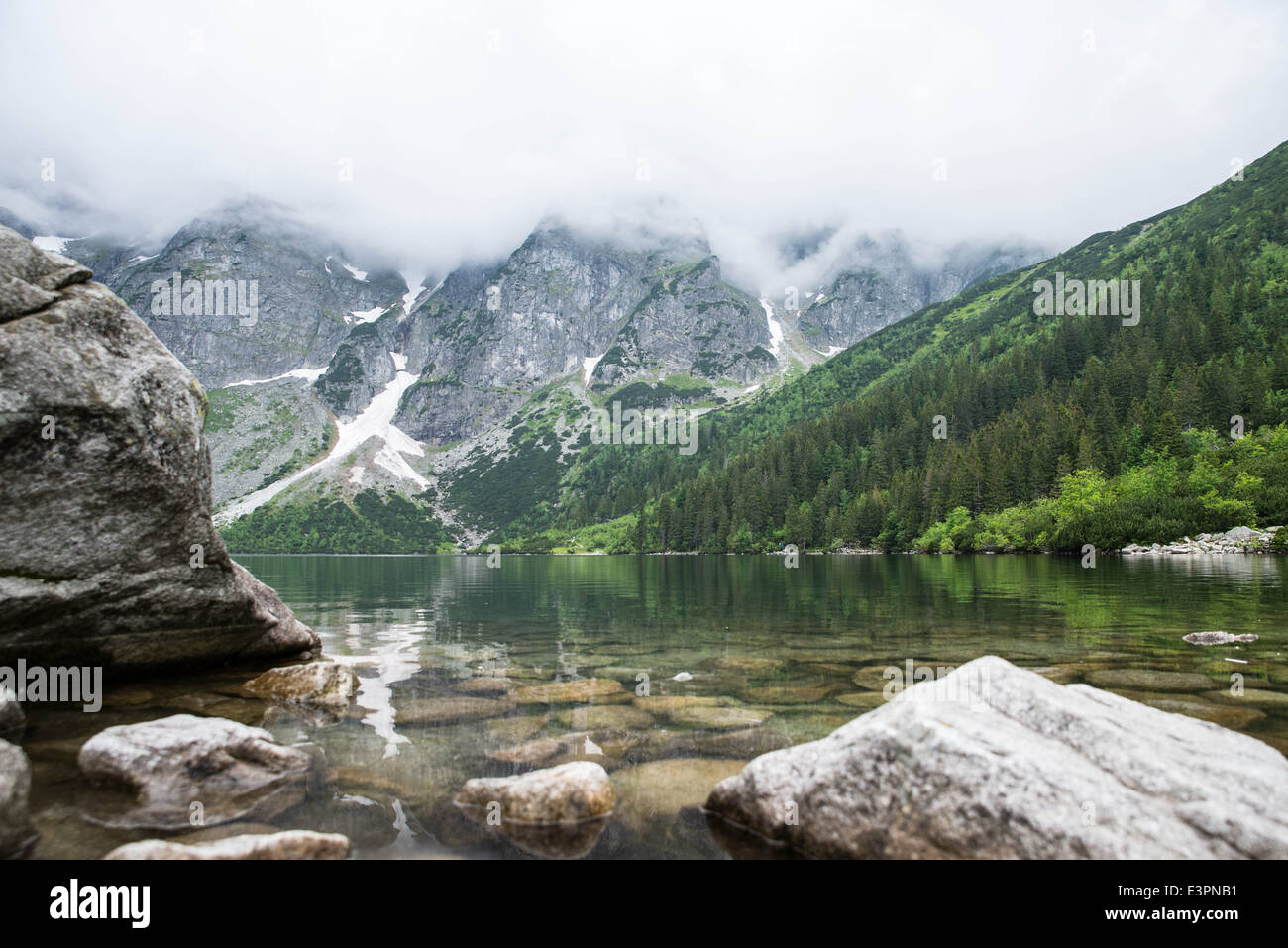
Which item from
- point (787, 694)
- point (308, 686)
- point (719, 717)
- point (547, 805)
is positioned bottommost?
point (787, 694)

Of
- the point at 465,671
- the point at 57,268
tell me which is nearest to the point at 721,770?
the point at 465,671

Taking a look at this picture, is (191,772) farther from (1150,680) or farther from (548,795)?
(1150,680)

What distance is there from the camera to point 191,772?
26.6ft

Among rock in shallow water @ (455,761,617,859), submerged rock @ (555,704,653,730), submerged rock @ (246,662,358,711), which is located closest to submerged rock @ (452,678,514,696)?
submerged rock @ (246,662,358,711)

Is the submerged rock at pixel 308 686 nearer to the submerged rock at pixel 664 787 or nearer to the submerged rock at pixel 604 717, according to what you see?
the submerged rock at pixel 604 717

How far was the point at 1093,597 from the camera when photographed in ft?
99.0

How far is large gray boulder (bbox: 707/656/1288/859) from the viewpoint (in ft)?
17.7

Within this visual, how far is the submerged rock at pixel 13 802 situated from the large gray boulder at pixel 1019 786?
739 centimetres

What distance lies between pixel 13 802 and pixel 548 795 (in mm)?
5621

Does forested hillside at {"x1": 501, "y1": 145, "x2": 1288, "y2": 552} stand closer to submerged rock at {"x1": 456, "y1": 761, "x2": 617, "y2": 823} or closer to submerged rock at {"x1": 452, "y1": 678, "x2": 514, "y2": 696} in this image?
submerged rock at {"x1": 452, "y1": 678, "x2": 514, "y2": 696}

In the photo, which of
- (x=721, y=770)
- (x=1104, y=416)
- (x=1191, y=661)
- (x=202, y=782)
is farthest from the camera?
(x=1104, y=416)

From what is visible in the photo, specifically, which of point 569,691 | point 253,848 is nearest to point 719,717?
point 569,691
